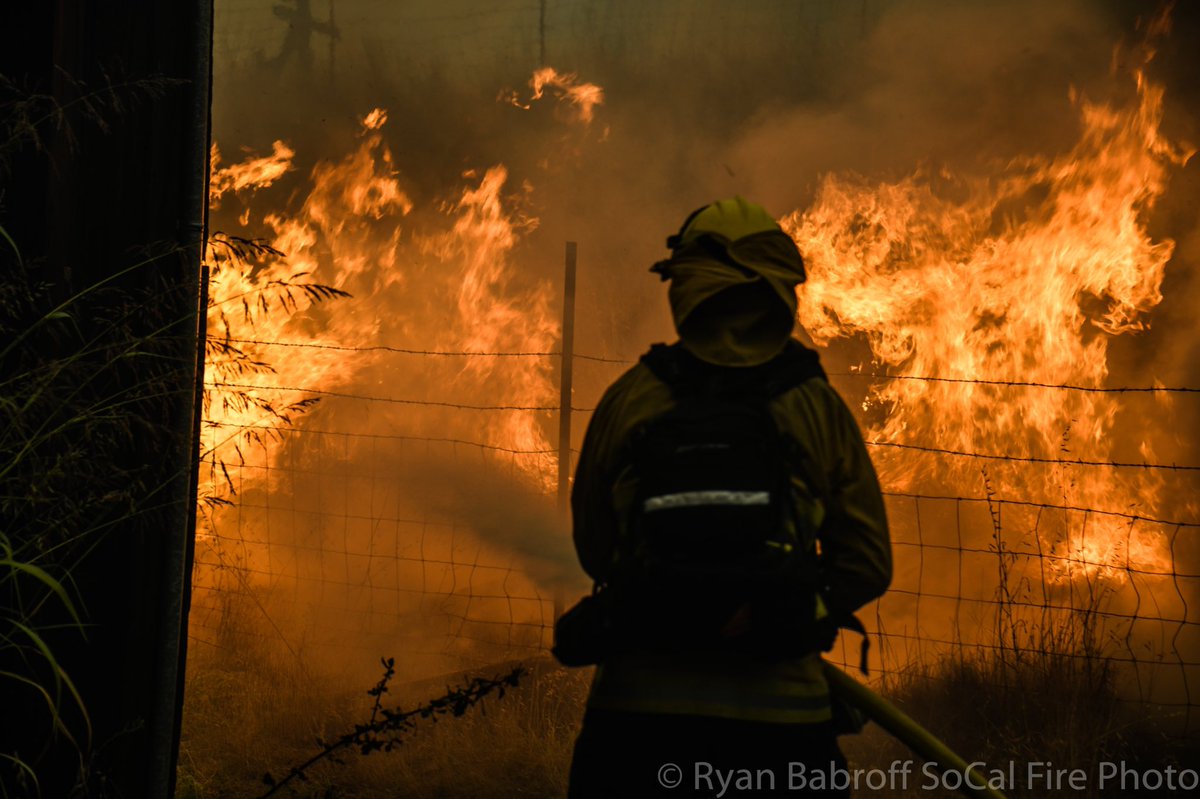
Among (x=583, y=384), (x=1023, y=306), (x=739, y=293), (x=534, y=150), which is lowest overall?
(x=739, y=293)

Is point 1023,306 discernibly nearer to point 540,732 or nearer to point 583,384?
point 583,384

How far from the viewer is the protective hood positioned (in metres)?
2.16

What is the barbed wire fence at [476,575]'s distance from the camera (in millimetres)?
6840

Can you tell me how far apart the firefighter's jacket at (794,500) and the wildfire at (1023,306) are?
5.86 meters

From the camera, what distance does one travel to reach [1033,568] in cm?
864

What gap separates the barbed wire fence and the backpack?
4267 millimetres

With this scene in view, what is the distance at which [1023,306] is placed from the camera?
8.41m

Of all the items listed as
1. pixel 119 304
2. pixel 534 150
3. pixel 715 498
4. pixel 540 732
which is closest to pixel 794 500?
pixel 715 498

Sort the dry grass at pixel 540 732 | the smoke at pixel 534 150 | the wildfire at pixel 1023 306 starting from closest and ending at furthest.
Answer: the dry grass at pixel 540 732 → the wildfire at pixel 1023 306 → the smoke at pixel 534 150

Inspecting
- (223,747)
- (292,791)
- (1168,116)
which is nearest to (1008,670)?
(292,791)

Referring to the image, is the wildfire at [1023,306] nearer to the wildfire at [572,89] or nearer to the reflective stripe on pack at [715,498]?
the wildfire at [572,89]

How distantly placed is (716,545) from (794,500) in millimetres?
217

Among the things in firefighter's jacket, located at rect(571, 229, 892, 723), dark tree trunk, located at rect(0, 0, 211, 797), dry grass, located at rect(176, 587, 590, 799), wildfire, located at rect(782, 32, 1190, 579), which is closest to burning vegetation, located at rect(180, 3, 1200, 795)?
wildfire, located at rect(782, 32, 1190, 579)

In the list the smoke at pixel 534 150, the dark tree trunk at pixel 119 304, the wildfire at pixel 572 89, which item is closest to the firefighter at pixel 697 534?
the dark tree trunk at pixel 119 304
